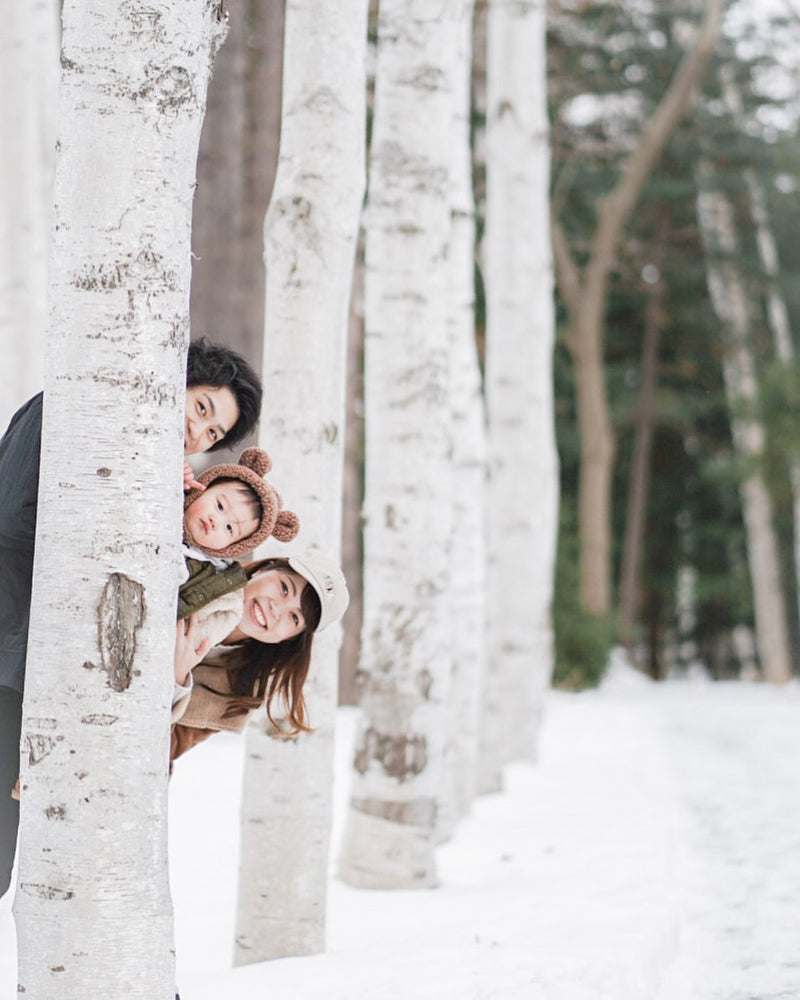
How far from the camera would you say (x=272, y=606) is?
3.66 m

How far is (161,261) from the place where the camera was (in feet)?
9.17

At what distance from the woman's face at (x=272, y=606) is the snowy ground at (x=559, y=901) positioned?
969 mm

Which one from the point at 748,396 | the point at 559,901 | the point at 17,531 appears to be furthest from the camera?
the point at 748,396

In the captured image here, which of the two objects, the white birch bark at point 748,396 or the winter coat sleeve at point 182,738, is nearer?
the winter coat sleeve at point 182,738

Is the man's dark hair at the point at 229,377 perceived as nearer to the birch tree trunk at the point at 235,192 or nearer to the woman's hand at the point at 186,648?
the woman's hand at the point at 186,648

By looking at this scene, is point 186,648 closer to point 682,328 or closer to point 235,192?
point 235,192

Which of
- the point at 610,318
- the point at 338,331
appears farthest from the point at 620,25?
the point at 338,331

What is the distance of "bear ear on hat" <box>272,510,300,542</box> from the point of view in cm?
367

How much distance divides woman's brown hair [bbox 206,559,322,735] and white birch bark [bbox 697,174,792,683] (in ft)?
75.1

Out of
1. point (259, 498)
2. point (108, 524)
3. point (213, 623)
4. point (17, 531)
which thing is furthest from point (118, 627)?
point (259, 498)

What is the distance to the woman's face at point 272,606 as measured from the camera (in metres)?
3.65

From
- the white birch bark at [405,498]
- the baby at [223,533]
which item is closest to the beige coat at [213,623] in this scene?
the baby at [223,533]

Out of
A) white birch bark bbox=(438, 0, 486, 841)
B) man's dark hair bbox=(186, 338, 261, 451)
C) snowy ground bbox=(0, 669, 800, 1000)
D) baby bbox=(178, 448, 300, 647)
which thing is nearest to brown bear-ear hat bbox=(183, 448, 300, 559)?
baby bbox=(178, 448, 300, 647)

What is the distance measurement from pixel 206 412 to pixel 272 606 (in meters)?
0.55
